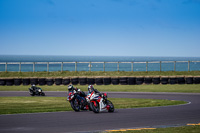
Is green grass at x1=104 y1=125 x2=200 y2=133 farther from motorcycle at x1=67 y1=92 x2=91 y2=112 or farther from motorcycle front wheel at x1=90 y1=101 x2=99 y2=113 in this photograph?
motorcycle at x1=67 y1=92 x2=91 y2=112

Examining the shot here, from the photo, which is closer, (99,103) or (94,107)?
(94,107)

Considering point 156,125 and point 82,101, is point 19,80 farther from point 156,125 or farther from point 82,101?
point 156,125

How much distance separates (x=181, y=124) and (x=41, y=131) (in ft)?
15.5

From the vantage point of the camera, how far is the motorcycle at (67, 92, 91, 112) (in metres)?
17.0

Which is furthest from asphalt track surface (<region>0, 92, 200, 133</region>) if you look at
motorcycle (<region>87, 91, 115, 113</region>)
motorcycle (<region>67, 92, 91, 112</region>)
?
motorcycle (<region>67, 92, 91, 112</region>)

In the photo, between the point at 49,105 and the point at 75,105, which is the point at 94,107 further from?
the point at 49,105

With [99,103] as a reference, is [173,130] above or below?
below

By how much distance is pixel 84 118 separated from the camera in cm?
1431

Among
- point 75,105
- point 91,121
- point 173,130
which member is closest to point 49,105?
point 75,105

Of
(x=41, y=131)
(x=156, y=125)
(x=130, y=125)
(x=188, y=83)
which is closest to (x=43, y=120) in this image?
(x=41, y=131)

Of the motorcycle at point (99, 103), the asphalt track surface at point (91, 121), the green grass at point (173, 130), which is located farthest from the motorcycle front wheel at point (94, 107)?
the green grass at point (173, 130)

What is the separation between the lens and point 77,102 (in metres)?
17.3

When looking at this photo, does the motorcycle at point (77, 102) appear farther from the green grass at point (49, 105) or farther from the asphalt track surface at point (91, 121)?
the asphalt track surface at point (91, 121)

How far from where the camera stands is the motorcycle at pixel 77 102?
55.7 ft
